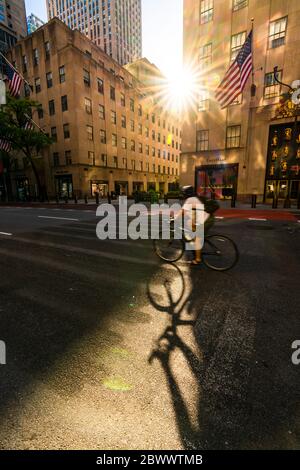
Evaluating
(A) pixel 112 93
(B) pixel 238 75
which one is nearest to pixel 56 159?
(A) pixel 112 93

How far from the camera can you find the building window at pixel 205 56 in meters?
23.0

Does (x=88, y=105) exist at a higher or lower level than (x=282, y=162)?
higher

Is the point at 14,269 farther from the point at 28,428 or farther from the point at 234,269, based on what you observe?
the point at 234,269

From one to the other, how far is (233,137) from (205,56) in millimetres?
9043

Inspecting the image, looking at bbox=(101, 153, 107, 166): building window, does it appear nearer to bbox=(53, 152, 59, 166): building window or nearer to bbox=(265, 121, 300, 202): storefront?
bbox=(53, 152, 59, 166): building window

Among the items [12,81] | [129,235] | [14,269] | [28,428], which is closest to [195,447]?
[28,428]

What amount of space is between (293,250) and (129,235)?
5.66m

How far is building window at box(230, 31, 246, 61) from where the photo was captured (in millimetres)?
21080

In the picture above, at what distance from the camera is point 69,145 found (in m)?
32.0

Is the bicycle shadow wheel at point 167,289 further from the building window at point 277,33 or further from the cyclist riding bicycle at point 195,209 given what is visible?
the building window at point 277,33

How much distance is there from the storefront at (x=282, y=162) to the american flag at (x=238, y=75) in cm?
704

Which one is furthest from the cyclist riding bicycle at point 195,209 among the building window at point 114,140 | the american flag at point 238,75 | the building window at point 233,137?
the building window at point 114,140

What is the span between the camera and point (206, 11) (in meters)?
22.8

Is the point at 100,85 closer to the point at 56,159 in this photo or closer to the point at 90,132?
the point at 90,132
